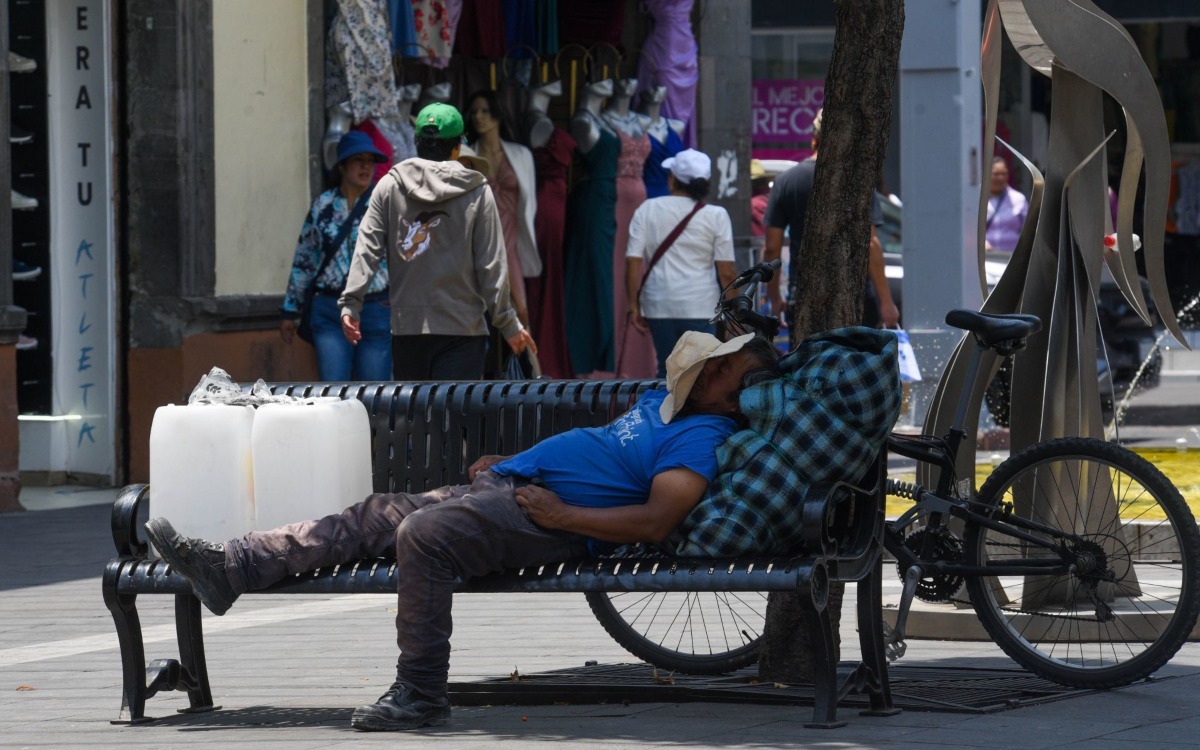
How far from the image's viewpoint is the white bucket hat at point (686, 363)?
5.63m

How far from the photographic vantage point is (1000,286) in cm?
721

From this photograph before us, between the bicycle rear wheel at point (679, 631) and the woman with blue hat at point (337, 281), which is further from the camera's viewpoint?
the woman with blue hat at point (337, 281)

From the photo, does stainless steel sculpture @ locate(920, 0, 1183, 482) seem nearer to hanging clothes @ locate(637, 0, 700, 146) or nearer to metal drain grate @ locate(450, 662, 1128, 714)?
metal drain grate @ locate(450, 662, 1128, 714)

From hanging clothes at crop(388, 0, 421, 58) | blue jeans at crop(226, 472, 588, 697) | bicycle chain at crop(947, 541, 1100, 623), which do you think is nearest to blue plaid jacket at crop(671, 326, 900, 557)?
blue jeans at crop(226, 472, 588, 697)

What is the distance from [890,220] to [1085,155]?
13.1 m

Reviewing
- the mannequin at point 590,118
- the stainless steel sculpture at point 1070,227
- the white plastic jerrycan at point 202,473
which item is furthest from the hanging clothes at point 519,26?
the white plastic jerrycan at point 202,473

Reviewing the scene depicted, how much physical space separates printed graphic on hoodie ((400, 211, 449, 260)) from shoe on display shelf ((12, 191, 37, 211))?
3600 millimetres

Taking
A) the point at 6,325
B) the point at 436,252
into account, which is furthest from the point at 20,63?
the point at 436,252

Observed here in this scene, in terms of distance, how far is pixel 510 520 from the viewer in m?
5.58

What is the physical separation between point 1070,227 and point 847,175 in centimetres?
123

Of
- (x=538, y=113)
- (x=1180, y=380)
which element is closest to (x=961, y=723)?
(x=538, y=113)

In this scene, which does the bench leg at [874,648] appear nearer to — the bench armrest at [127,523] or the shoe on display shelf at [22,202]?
the bench armrest at [127,523]

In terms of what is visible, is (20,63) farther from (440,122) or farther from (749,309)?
(749,309)

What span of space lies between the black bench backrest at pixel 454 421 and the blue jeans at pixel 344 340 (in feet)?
14.6
